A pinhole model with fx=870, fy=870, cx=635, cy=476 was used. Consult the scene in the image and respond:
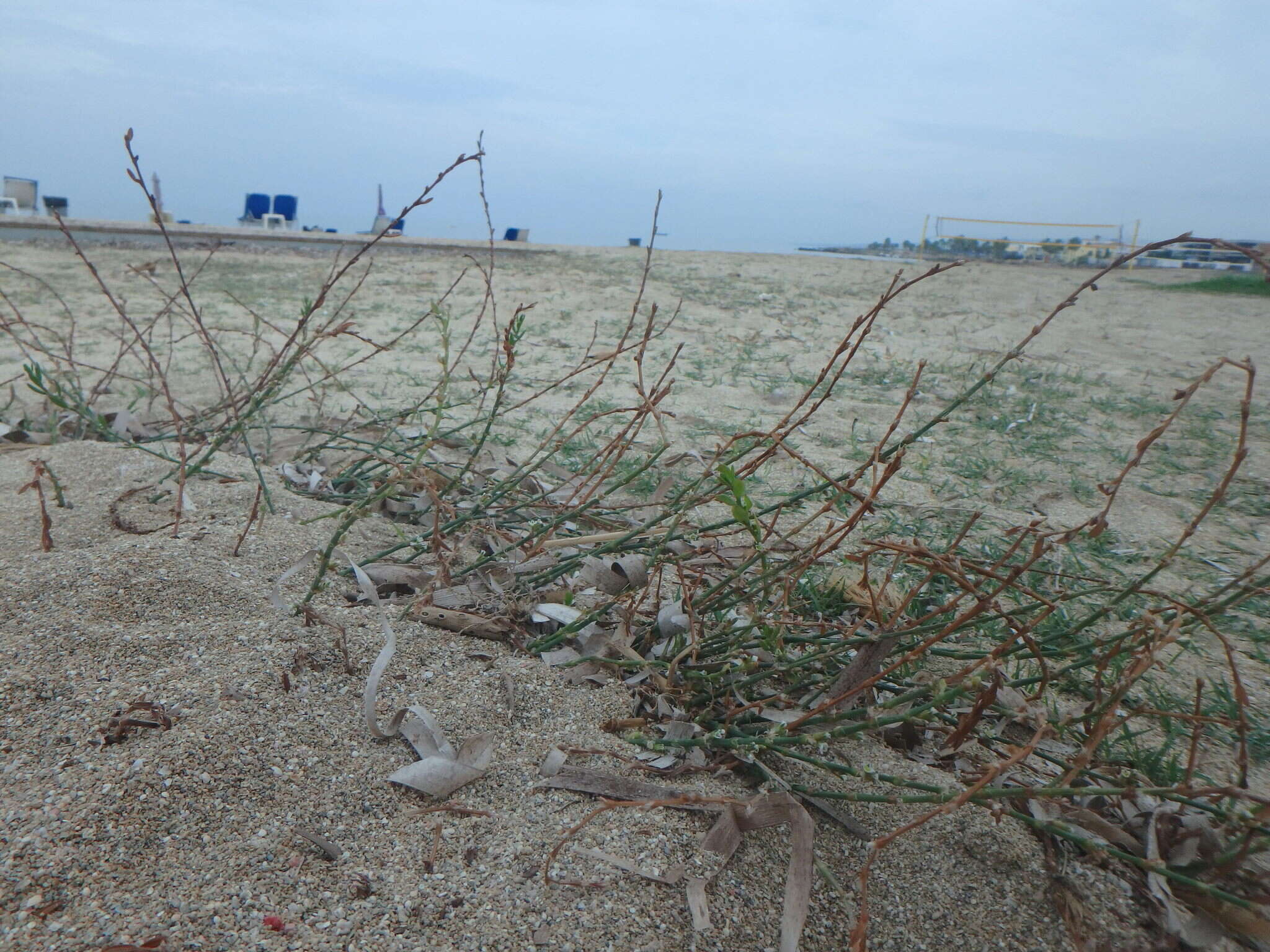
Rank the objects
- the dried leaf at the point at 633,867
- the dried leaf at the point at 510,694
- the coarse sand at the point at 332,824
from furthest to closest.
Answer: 1. the dried leaf at the point at 510,694
2. the dried leaf at the point at 633,867
3. the coarse sand at the point at 332,824

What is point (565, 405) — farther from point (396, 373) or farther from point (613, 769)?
point (613, 769)

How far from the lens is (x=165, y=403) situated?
3453 mm

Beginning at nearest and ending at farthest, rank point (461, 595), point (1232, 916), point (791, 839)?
point (1232, 916), point (791, 839), point (461, 595)

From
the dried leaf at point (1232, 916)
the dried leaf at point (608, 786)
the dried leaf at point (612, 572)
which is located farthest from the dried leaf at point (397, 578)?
the dried leaf at point (1232, 916)

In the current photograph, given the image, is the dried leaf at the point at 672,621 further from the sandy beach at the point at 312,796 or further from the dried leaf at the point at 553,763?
the dried leaf at the point at 553,763

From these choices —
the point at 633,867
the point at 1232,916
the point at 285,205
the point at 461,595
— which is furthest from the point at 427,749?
the point at 285,205

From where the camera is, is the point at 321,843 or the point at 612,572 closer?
the point at 321,843

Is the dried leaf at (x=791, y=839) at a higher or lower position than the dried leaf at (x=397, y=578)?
lower

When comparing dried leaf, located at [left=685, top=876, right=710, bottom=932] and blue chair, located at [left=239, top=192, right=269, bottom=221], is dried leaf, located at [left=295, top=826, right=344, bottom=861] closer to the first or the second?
dried leaf, located at [left=685, top=876, right=710, bottom=932]

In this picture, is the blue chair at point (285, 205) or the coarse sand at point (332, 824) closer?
the coarse sand at point (332, 824)

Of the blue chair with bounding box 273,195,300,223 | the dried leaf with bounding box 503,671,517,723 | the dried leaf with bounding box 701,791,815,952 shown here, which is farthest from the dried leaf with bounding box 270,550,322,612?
the blue chair with bounding box 273,195,300,223

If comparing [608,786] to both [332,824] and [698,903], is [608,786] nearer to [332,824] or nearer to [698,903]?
[698,903]

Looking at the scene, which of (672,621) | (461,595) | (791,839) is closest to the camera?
(791,839)

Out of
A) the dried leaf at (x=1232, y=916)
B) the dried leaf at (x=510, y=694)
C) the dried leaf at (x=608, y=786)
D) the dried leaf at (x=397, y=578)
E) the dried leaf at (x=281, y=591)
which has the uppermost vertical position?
the dried leaf at (x=281, y=591)
